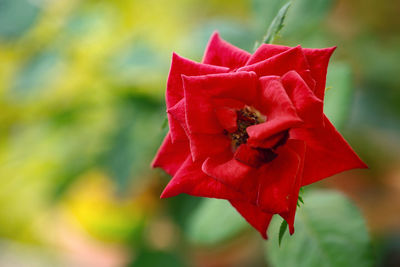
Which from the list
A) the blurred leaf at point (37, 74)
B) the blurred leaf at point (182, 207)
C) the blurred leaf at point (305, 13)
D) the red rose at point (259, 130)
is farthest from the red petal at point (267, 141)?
the blurred leaf at point (37, 74)

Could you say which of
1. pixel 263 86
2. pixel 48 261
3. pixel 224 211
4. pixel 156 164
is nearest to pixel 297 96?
pixel 263 86

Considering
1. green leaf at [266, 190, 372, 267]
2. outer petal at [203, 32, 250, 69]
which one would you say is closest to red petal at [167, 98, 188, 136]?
outer petal at [203, 32, 250, 69]

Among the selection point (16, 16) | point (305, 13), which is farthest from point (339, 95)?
point (16, 16)

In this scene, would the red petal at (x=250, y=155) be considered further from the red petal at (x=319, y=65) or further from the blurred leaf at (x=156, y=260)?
the blurred leaf at (x=156, y=260)

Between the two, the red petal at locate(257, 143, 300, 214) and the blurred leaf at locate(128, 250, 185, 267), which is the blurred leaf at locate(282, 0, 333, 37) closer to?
the red petal at locate(257, 143, 300, 214)

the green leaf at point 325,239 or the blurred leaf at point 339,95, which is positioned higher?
the blurred leaf at point 339,95

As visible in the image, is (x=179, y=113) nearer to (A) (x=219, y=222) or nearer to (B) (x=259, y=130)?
(B) (x=259, y=130)
